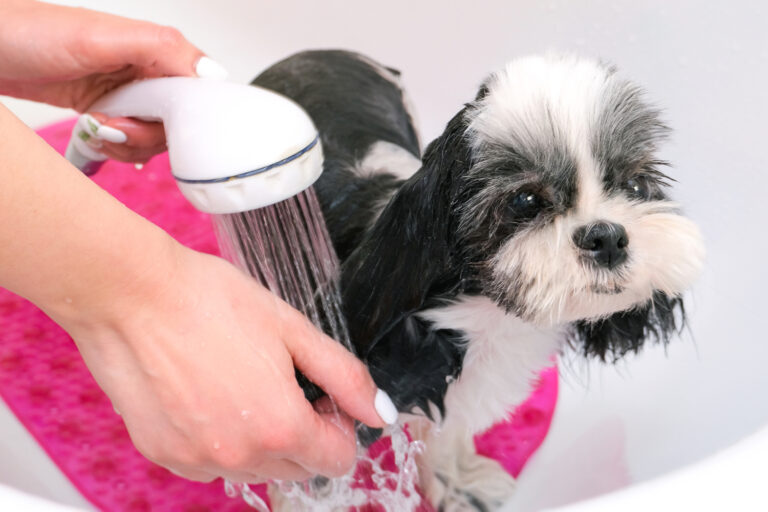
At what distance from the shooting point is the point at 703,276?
1.45 meters

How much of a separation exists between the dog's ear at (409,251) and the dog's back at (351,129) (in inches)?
7.4

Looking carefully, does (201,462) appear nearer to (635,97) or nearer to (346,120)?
(635,97)

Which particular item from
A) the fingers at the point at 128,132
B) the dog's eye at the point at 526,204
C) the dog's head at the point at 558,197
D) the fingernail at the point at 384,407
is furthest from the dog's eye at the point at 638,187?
the fingers at the point at 128,132

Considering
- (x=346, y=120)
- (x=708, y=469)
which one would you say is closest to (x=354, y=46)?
(x=346, y=120)

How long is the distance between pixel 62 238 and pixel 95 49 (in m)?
0.46

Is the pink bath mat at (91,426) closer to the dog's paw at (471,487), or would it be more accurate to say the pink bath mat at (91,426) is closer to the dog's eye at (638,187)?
the dog's paw at (471,487)

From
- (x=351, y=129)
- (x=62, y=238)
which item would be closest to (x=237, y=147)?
(x=62, y=238)

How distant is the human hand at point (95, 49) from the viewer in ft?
3.55

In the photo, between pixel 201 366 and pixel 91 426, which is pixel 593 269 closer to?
pixel 201 366

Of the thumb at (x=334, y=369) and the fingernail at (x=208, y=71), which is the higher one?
the fingernail at (x=208, y=71)

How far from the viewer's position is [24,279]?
0.74 meters

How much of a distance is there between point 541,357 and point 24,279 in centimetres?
68

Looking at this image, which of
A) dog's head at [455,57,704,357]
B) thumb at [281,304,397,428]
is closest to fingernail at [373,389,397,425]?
thumb at [281,304,397,428]

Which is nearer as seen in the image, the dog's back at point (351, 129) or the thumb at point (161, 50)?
the thumb at point (161, 50)
